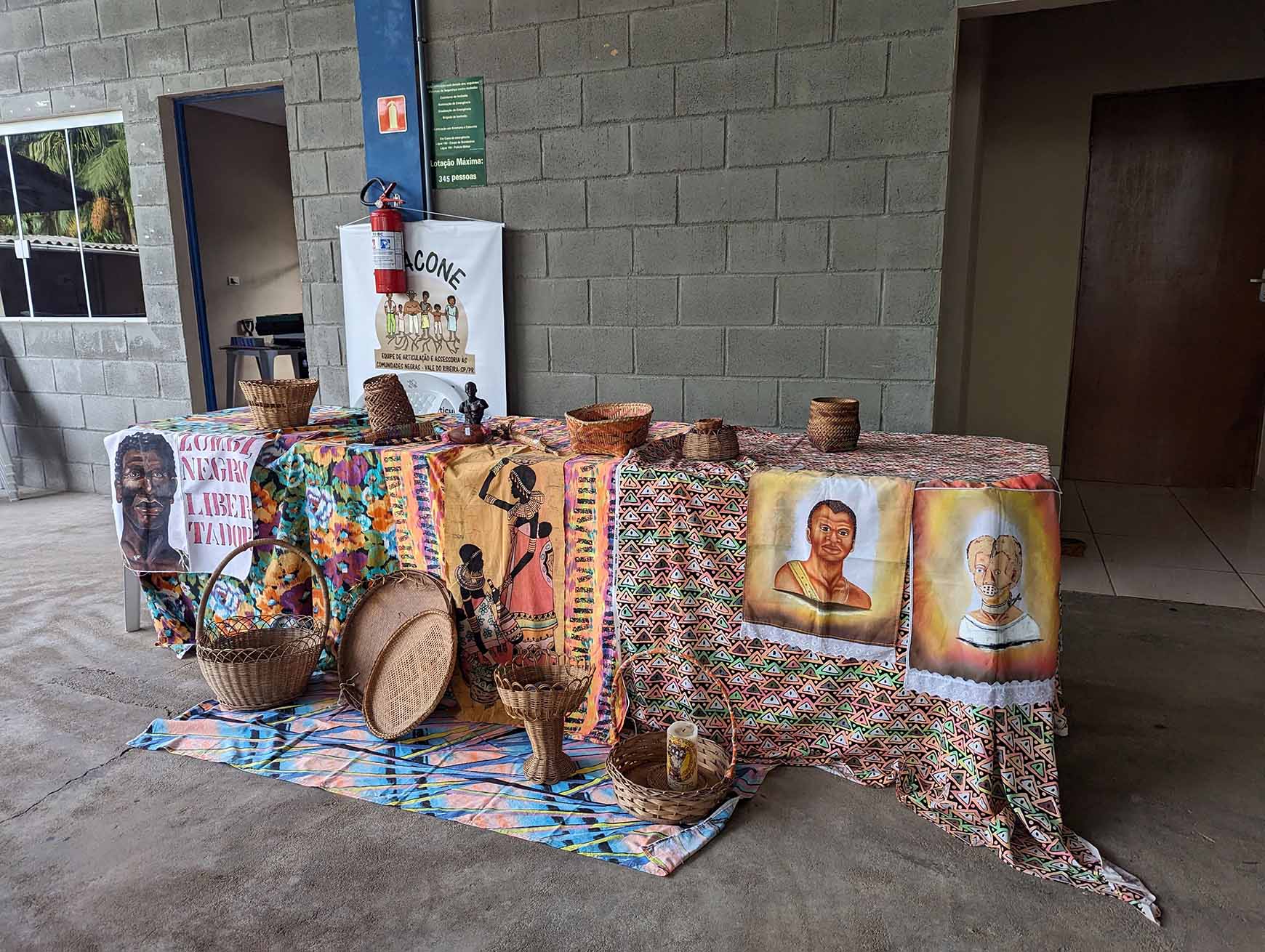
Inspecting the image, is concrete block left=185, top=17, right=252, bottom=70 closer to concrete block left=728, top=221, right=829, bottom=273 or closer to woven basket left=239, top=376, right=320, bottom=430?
woven basket left=239, top=376, right=320, bottom=430

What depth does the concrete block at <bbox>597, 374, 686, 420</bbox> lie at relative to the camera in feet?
12.2

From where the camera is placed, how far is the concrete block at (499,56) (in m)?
3.64

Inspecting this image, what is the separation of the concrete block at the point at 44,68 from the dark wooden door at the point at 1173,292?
5.65 metres

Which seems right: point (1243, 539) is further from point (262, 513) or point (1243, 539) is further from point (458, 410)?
point (262, 513)

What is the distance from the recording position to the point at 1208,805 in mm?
2061

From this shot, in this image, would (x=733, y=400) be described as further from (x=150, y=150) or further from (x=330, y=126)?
(x=150, y=150)

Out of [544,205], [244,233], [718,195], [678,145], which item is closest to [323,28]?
[544,205]

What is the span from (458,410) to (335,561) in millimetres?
1521

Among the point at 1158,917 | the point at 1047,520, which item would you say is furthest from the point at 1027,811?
the point at 1047,520

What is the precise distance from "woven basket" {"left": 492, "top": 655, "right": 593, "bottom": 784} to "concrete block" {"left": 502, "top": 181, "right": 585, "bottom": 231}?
2195 millimetres

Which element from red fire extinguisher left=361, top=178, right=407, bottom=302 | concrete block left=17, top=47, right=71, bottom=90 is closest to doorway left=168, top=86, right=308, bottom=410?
concrete block left=17, top=47, right=71, bottom=90

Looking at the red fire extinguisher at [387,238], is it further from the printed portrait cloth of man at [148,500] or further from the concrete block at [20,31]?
the concrete block at [20,31]

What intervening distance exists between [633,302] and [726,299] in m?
0.41

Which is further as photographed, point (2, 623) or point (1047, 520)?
point (2, 623)
